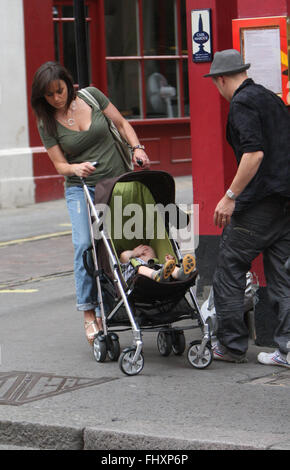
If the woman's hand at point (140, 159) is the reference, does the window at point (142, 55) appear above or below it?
above

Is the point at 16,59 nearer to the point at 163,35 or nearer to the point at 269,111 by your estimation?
the point at 163,35

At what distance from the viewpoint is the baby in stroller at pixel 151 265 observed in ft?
21.4

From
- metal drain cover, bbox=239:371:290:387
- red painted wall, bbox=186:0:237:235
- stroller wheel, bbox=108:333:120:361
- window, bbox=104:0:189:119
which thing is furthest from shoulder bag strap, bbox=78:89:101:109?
window, bbox=104:0:189:119

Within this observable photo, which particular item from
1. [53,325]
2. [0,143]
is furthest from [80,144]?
[0,143]

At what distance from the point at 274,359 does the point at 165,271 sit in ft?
2.97

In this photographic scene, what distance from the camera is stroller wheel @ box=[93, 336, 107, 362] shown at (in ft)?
22.4

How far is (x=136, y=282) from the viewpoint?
644 cm

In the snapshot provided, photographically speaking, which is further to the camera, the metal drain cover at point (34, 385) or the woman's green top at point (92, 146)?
the woman's green top at point (92, 146)

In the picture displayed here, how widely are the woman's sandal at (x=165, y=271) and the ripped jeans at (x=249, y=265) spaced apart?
1.19 feet

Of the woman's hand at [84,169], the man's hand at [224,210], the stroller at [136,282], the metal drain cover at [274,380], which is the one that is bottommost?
the metal drain cover at [274,380]

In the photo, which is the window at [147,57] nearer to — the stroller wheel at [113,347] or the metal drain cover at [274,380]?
the stroller wheel at [113,347]

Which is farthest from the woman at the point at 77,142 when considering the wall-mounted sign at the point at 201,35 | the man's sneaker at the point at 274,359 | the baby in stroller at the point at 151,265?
the man's sneaker at the point at 274,359

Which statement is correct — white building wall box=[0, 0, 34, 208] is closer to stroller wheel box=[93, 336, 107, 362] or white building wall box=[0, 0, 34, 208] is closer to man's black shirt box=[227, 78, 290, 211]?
stroller wheel box=[93, 336, 107, 362]

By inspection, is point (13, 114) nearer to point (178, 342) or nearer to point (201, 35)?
point (201, 35)
